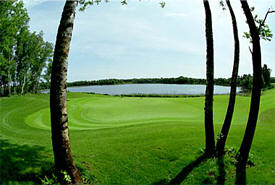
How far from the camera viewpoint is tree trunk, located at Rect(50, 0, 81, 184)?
13.5ft

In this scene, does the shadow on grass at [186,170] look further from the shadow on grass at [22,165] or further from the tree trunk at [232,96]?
the shadow on grass at [22,165]

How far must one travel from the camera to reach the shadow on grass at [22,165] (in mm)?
4258

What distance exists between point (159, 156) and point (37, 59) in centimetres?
4264

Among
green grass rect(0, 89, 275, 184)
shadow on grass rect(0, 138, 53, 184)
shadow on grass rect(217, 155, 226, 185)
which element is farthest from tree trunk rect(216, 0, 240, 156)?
shadow on grass rect(0, 138, 53, 184)

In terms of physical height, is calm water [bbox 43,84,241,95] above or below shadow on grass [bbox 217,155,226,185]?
above

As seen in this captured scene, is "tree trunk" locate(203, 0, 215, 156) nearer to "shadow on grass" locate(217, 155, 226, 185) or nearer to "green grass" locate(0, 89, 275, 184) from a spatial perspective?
"shadow on grass" locate(217, 155, 226, 185)

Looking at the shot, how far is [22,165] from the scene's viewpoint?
4676mm

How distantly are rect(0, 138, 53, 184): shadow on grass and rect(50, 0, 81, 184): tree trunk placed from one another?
2.18 feet

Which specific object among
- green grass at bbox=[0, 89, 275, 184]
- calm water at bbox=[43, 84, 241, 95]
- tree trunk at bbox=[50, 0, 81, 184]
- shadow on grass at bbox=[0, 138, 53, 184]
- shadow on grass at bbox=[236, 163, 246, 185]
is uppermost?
tree trunk at bbox=[50, 0, 81, 184]

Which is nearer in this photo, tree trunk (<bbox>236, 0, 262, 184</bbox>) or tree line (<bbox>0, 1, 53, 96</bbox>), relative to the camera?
tree trunk (<bbox>236, 0, 262, 184</bbox>)

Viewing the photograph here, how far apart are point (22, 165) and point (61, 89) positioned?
7.65ft

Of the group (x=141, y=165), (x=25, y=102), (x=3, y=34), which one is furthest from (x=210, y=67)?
(x=3, y=34)

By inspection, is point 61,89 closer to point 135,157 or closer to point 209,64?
point 135,157

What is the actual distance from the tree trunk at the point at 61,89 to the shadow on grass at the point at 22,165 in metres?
0.66
